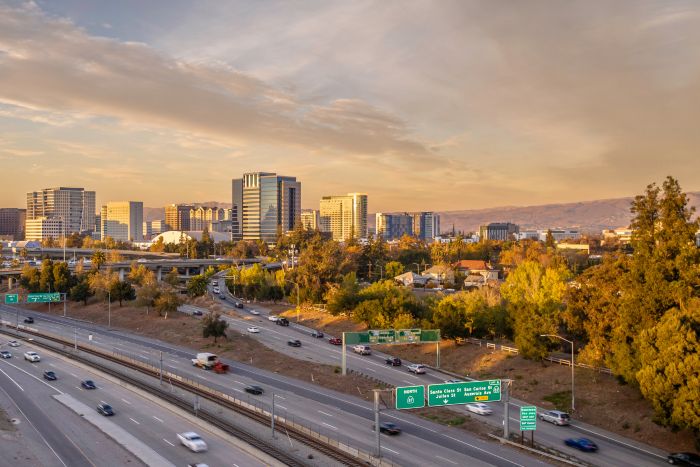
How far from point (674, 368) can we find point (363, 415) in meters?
29.3

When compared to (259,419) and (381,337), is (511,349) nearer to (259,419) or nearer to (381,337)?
(381,337)

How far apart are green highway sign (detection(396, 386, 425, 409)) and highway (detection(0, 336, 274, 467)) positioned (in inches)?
486

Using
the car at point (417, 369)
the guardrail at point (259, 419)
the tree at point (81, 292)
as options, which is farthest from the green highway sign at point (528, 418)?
the tree at point (81, 292)

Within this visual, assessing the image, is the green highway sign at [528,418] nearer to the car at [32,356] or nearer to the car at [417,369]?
the car at [417,369]

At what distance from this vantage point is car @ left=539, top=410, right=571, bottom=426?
5731 centimetres

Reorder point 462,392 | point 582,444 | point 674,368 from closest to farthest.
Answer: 1. point 674,368
2. point 582,444
3. point 462,392

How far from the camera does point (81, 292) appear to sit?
455 feet

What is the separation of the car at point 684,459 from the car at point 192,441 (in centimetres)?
3878

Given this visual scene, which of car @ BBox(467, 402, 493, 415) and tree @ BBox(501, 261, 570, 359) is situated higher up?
tree @ BBox(501, 261, 570, 359)

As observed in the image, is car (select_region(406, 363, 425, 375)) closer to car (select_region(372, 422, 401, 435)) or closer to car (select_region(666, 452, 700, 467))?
car (select_region(372, 422, 401, 435))

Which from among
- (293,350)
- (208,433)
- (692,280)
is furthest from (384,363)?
(692,280)

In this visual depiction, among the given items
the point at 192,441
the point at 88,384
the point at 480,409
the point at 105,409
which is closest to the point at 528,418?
the point at 480,409

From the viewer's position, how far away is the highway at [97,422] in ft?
154

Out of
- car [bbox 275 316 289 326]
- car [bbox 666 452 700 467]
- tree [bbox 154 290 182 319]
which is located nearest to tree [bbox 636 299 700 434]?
car [bbox 666 452 700 467]
